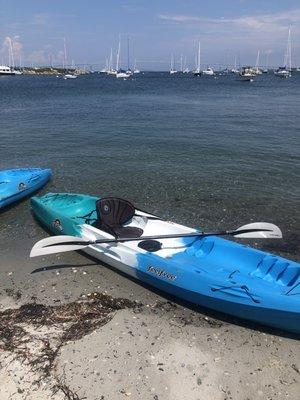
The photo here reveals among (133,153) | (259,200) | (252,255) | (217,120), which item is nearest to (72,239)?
(252,255)

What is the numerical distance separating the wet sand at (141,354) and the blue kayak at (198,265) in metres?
0.41

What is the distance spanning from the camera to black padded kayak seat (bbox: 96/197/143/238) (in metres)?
9.95

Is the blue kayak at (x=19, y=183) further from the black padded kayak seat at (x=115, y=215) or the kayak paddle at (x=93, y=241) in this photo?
the kayak paddle at (x=93, y=241)

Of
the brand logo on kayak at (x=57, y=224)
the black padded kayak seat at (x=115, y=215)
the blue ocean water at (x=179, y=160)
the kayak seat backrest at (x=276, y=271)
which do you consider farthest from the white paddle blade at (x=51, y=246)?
the blue ocean water at (x=179, y=160)

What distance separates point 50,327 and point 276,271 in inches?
175

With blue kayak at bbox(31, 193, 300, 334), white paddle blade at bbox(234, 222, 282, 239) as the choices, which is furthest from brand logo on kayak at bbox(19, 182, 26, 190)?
white paddle blade at bbox(234, 222, 282, 239)

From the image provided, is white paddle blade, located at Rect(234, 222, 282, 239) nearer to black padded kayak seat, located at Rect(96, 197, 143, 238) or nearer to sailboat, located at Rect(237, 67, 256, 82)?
black padded kayak seat, located at Rect(96, 197, 143, 238)

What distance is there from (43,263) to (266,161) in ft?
43.9

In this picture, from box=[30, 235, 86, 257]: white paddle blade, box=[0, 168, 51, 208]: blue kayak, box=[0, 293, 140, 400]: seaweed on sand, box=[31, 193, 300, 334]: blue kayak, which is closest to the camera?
box=[0, 293, 140, 400]: seaweed on sand

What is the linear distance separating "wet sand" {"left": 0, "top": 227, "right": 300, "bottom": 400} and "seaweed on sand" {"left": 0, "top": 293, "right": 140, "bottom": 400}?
0.02 meters

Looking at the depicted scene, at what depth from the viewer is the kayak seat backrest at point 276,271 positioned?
25.2 ft

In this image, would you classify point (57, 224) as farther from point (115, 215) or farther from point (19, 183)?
point (19, 183)

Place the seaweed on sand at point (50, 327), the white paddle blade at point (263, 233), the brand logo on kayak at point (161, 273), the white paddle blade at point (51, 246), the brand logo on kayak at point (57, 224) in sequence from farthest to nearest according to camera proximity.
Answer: the brand logo on kayak at point (57, 224) → the white paddle blade at point (263, 233) → the white paddle blade at point (51, 246) → the brand logo on kayak at point (161, 273) → the seaweed on sand at point (50, 327)

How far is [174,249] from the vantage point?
910 centimetres
